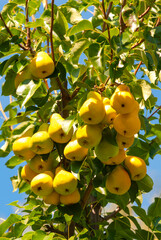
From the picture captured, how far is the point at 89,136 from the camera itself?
1.37 metres

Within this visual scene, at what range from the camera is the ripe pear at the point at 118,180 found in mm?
1518

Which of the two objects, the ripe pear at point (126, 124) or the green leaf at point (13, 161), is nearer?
the ripe pear at point (126, 124)

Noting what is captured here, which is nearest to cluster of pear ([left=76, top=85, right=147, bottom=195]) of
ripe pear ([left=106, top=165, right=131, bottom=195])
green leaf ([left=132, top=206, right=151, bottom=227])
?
ripe pear ([left=106, top=165, right=131, bottom=195])

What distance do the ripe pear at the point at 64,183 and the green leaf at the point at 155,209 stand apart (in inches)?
27.4

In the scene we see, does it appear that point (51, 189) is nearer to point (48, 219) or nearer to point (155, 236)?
point (48, 219)

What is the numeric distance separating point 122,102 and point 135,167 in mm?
351

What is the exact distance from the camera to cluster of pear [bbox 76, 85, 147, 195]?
1368 mm

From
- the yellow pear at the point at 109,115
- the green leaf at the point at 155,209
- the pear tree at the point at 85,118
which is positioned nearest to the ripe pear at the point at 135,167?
the pear tree at the point at 85,118

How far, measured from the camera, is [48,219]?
5.95 ft

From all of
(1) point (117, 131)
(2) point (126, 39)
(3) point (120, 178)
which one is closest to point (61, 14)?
(2) point (126, 39)

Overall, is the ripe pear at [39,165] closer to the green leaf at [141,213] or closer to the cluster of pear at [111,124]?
the cluster of pear at [111,124]

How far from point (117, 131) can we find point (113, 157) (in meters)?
0.14

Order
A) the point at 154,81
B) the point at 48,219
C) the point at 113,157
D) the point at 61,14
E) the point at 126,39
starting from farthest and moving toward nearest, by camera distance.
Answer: the point at 154,81 → the point at 48,219 → the point at 61,14 → the point at 113,157 → the point at 126,39

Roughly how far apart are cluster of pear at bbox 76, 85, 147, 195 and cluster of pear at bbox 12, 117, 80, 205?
164mm
